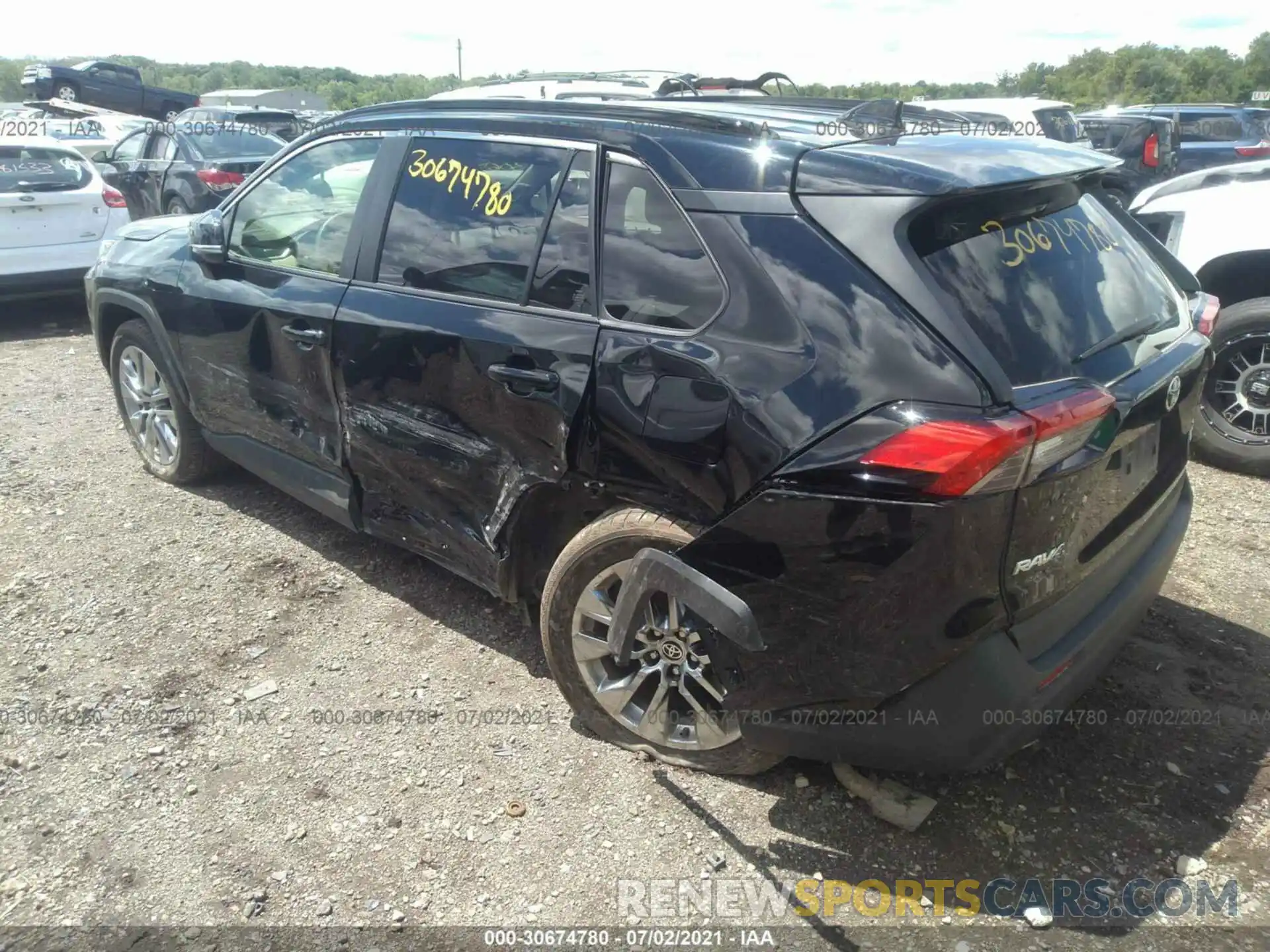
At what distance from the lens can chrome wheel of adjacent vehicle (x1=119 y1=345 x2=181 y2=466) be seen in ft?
15.6

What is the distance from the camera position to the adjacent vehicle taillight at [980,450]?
2.05 meters

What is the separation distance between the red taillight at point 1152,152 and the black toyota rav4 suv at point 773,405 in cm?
1024

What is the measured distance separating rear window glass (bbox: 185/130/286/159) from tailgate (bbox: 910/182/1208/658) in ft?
34.8

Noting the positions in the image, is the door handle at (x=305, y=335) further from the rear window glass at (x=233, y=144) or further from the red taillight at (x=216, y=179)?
the rear window glass at (x=233, y=144)

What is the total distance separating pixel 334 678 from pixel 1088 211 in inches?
113

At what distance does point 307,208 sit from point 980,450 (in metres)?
2.89

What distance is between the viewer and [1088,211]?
2.78 m

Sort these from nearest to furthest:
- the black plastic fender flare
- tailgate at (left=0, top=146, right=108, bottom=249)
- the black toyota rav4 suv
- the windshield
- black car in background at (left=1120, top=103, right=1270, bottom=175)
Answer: the black toyota rav4 suv < the black plastic fender flare < tailgate at (left=0, top=146, right=108, bottom=249) < the windshield < black car in background at (left=1120, top=103, right=1270, bottom=175)

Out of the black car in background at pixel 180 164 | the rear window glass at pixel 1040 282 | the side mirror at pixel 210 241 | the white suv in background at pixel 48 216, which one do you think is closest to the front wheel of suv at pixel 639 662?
the rear window glass at pixel 1040 282

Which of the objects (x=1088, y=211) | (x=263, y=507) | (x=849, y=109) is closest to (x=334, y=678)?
(x=263, y=507)

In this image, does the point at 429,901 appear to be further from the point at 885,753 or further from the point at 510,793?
the point at 885,753

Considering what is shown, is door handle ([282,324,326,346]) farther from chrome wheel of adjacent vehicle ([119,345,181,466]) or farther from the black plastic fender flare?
the black plastic fender flare

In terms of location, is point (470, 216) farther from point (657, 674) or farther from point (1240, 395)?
point (1240, 395)

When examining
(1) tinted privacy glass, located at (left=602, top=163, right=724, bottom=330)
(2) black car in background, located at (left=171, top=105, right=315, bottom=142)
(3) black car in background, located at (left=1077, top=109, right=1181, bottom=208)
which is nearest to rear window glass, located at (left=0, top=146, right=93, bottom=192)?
(2) black car in background, located at (left=171, top=105, right=315, bottom=142)
